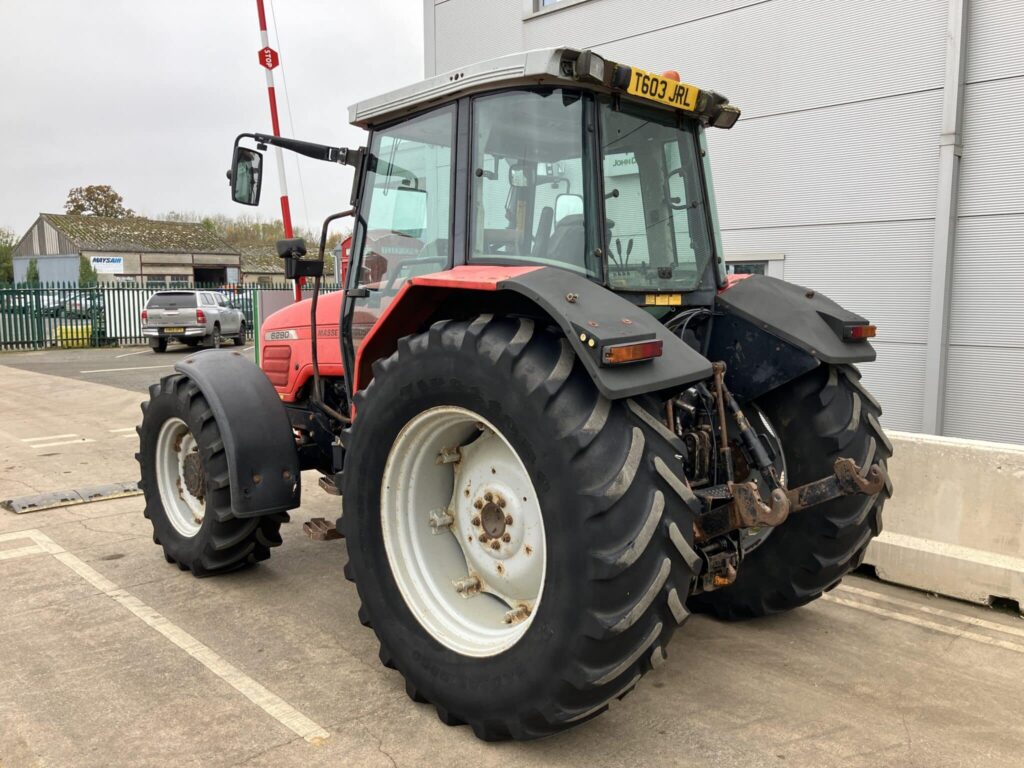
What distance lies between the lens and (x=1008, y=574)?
457 cm

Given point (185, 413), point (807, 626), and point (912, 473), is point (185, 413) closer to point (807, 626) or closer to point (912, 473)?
point (807, 626)

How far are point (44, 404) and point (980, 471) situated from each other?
39.4ft

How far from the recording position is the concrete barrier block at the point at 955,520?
467cm

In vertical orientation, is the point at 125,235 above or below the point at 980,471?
above

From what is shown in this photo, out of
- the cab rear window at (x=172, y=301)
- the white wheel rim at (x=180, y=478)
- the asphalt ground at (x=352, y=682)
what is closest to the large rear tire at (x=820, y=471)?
the asphalt ground at (x=352, y=682)

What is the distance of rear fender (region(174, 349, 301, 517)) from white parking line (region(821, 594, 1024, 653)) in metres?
3.10

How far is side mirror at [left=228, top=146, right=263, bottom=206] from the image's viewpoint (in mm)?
4430

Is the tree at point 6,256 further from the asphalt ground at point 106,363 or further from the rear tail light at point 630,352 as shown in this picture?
the rear tail light at point 630,352

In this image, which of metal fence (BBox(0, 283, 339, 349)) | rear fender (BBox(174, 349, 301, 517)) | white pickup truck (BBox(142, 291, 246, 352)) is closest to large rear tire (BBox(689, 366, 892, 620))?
rear fender (BBox(174, 349, 301, 517))

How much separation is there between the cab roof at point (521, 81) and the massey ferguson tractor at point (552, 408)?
0.01 m

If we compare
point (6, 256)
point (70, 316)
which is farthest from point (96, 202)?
point (70, 316)

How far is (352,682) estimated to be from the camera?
3.62 m

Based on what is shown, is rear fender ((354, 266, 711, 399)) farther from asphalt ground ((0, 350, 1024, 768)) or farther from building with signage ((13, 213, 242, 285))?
building with signage ((13, 213, 242, 285))

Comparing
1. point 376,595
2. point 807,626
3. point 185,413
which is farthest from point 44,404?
point 807,626
